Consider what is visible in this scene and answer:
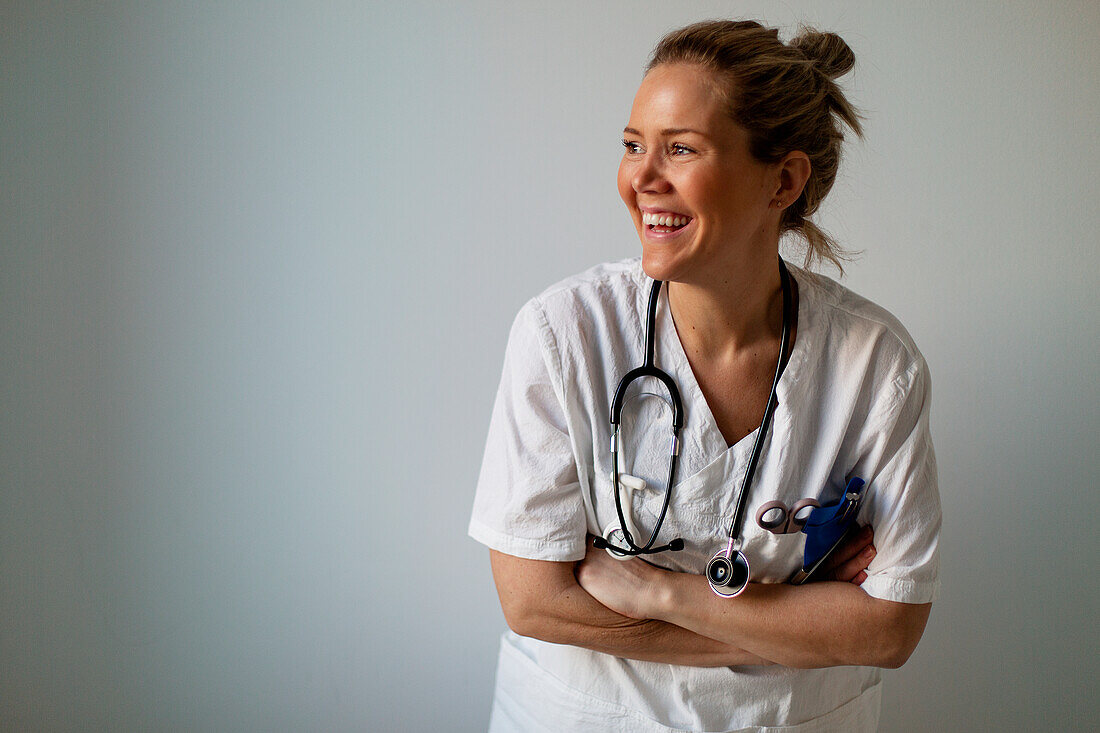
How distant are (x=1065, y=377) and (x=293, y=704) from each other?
1768 mm

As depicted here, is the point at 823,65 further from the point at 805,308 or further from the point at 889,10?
the point at 889,10

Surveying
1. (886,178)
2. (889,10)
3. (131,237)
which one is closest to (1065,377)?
(886,178)

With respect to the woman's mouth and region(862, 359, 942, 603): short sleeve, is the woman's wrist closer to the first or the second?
region(862, 359, 942, 603): short sleeve

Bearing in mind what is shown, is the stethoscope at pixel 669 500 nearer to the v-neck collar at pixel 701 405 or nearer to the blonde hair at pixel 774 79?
the v-neck collar at pixel 701 405

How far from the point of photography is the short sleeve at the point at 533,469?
54.9 inches

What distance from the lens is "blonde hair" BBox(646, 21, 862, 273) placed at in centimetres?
132

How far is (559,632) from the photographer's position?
1.41 m

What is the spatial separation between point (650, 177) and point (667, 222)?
0.22 feet

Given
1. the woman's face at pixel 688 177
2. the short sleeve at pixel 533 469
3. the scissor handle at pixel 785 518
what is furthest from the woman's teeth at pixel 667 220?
the scissor handle at pixel 785 518

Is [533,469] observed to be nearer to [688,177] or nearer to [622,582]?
[622,582]

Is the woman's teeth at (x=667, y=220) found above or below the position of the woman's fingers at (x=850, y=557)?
above

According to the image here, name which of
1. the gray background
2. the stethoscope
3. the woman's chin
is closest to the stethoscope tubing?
the stethoscope

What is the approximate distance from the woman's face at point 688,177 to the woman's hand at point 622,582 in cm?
44

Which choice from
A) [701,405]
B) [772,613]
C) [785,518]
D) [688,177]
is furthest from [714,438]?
[688,177]
